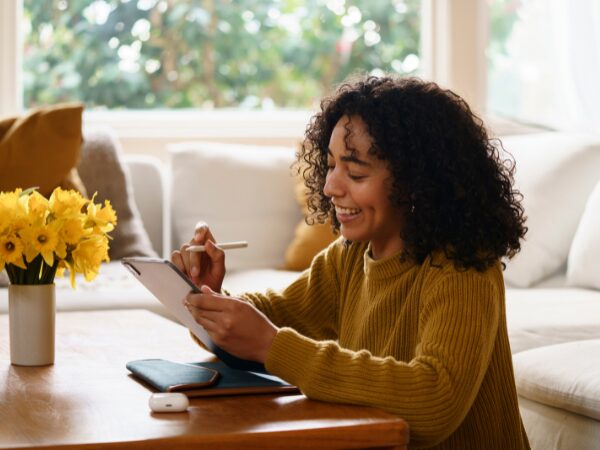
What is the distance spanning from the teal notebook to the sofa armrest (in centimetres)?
215

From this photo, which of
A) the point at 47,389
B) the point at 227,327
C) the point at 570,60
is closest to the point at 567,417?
the point at 227,327

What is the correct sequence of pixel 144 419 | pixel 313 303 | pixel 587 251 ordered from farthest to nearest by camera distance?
1. pixel 587 251
2. pixel 313 303
3. pixel 144 419

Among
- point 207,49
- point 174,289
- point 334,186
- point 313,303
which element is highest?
point 207,49

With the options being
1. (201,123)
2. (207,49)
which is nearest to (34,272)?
(201,123)

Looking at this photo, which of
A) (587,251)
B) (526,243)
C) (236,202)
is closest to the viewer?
(587,251)

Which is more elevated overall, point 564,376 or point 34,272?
point 34,272

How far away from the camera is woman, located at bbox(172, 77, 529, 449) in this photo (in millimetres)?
1271

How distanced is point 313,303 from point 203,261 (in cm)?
22

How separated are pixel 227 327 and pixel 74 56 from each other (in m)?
2.97

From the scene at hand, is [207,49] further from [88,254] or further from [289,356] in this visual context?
[289,356]

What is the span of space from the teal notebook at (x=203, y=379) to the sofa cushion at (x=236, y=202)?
205 cm

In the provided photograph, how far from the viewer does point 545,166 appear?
10.0ft

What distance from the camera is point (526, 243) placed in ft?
9.70

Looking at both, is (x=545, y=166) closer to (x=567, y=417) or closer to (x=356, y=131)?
(x=567, y=417)
